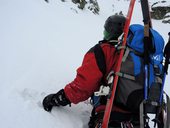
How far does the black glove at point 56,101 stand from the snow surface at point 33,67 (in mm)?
77

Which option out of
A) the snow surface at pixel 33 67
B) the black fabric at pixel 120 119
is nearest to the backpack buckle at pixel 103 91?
the black fabric at pixel 120 119

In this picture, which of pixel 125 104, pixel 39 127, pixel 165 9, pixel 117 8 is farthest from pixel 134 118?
pixel 117 8

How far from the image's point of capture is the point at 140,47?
287cm

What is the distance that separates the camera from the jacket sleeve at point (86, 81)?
2.97 meters

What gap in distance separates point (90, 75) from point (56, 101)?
2.08 ft

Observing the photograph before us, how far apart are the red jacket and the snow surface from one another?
1.49ft

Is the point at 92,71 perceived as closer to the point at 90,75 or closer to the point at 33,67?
the point at 90,75

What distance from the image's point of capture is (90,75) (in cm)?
298

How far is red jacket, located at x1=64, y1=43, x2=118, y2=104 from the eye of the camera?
297cm

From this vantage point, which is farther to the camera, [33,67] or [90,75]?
[33,67]

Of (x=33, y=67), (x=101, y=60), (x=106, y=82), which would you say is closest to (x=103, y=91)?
(x=106, y=82)

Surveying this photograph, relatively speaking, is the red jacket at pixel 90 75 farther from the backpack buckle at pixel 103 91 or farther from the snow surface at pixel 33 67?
the snow surface at pixel 33 67

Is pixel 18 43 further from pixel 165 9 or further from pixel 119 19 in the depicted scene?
pixel 165 9

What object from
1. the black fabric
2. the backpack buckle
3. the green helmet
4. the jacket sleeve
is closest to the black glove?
the jacket sleeve
